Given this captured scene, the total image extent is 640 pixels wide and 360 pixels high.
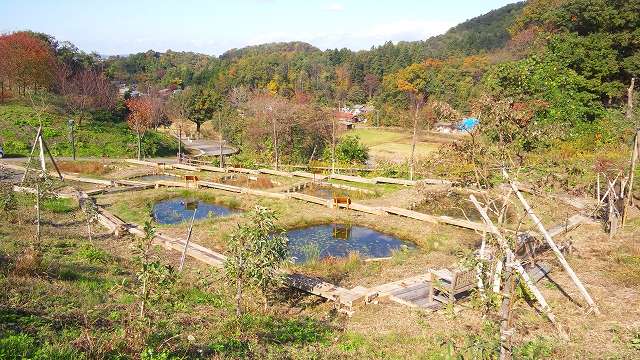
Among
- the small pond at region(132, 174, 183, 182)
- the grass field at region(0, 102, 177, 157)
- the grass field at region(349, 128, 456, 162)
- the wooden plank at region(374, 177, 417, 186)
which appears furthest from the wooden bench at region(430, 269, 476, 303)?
the grass field at region(0, 102, 177, 157)

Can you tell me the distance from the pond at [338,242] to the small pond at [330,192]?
438 centimetres

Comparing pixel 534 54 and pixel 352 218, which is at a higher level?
pixel 534 54

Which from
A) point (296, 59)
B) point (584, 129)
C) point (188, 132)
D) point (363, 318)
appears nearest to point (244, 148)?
point (188, 132)

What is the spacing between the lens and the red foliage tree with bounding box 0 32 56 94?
38.4m

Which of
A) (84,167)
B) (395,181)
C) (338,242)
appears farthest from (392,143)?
(338,242)

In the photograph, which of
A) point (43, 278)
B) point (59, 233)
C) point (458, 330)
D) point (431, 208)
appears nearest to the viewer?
point (458, 330)

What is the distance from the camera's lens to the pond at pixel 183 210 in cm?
1927

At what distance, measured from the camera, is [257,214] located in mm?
9336

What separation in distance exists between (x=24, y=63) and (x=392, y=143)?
34.2m

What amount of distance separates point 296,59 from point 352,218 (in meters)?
94.3

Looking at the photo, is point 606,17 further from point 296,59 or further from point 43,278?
point 296,59

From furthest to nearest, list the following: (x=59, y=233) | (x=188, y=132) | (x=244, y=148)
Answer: (x=188, y=132) < (x=244, y=148) < (x=59, y=233)

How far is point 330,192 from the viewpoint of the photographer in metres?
23.5

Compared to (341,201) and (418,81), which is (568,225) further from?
(418,81)
